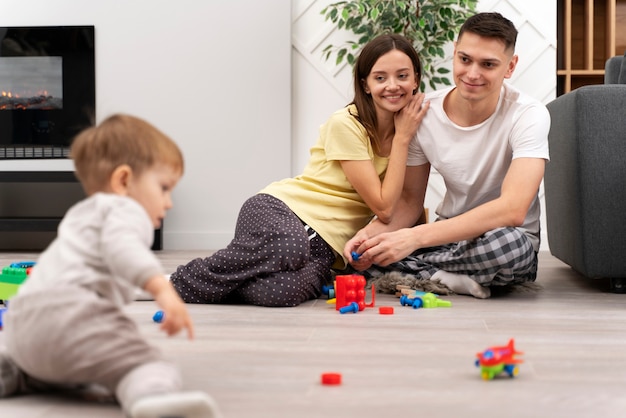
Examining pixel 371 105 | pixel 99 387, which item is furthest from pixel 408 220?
pixel 99 387

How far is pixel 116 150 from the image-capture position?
45.2 inches

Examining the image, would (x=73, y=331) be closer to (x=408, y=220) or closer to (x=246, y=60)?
(x=408, y=220)

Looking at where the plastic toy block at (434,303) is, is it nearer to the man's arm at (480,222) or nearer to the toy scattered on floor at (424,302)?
the toy scattered on floor at (424,302)

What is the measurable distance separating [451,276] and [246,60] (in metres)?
2.24

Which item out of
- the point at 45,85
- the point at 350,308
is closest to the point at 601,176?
the point at 350,308

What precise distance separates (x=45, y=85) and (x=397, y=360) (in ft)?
11.0

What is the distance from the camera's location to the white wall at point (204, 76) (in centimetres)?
423

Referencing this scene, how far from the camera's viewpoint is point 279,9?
4.23m

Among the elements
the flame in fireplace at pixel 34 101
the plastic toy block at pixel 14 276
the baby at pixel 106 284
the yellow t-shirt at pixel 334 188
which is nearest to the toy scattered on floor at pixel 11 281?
the plastic toy block at pixel 14 276

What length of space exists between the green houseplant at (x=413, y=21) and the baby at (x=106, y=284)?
107 inches

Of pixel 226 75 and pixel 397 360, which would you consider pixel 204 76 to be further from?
pixel 397 360

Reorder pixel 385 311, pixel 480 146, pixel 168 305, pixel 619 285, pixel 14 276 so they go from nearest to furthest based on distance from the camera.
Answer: pixel 168 305
pixel 385 311
pixel 14 276
pixel 480 146
pixel 619 285

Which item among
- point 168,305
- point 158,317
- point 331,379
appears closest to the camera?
point 168,305

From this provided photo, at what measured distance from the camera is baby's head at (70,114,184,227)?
115cm
